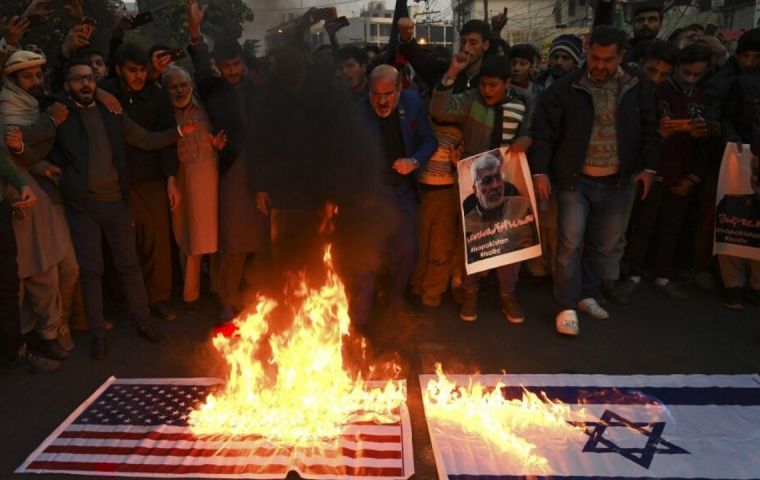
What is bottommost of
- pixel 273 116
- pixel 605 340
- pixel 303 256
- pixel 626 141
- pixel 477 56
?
pixel 605 340

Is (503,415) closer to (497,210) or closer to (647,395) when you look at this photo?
(647,395)

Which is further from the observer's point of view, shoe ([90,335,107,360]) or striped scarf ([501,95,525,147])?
striped scarf ([501,95,525,147])

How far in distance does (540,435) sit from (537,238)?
2085 millimetres

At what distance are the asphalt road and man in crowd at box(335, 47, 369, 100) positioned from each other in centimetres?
235

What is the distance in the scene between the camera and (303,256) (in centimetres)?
560

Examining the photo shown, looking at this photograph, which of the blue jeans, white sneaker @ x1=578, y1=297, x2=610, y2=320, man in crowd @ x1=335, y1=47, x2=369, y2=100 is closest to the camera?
the blue jeans

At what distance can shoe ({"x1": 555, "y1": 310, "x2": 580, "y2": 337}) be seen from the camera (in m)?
5.14

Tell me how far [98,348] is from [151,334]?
0.43 metres

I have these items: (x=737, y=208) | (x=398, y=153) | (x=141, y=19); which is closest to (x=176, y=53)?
(x=141, y=19)

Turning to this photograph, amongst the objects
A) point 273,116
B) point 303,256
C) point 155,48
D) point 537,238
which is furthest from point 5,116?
point 537,238

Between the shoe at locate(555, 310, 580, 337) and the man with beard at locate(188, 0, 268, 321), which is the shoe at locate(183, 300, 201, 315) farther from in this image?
the shoe at locate(555, 310, 580, 337)

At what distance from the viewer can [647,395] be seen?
162 inches

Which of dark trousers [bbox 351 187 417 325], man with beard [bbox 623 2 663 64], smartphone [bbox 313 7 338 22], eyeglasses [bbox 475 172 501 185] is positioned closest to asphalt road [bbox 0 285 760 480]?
dark trousers [bbox 351 187 417 325]

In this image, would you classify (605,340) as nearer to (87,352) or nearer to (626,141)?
(626,141)
